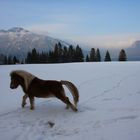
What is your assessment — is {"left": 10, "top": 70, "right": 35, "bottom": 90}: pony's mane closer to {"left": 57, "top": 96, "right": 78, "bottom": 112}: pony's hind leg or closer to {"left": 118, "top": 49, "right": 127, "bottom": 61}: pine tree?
{"left": 57, "top": 96, "right": 78, "bottom": 112}: pony's hind leg

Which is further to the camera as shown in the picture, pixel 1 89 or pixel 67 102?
pixel 1 89

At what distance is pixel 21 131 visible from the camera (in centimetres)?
603

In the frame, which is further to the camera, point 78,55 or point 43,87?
Answer: point 78,55

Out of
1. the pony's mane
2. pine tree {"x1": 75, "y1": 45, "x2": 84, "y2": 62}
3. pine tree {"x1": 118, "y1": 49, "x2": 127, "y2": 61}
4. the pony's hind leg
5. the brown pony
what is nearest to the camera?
the pony's hind leg

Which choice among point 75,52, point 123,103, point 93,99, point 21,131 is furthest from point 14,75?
point 75,52

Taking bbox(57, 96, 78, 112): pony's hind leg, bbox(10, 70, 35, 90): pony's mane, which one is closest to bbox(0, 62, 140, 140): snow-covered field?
bbox(57, 96, 78, 112): pony's hind leg

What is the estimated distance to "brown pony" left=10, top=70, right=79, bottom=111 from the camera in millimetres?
7301

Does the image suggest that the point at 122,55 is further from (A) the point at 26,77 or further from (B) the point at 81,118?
(B) the point at 81,118

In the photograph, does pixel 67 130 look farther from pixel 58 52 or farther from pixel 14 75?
pixel 58 52

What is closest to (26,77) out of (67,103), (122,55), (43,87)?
(43,87)

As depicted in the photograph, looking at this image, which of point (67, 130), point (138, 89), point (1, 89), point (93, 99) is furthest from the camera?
point (1, 89)

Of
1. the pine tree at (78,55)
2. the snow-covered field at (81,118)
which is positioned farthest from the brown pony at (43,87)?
the pine tree at (78,55)

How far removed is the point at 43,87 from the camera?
740 cm

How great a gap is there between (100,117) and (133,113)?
0.85m
